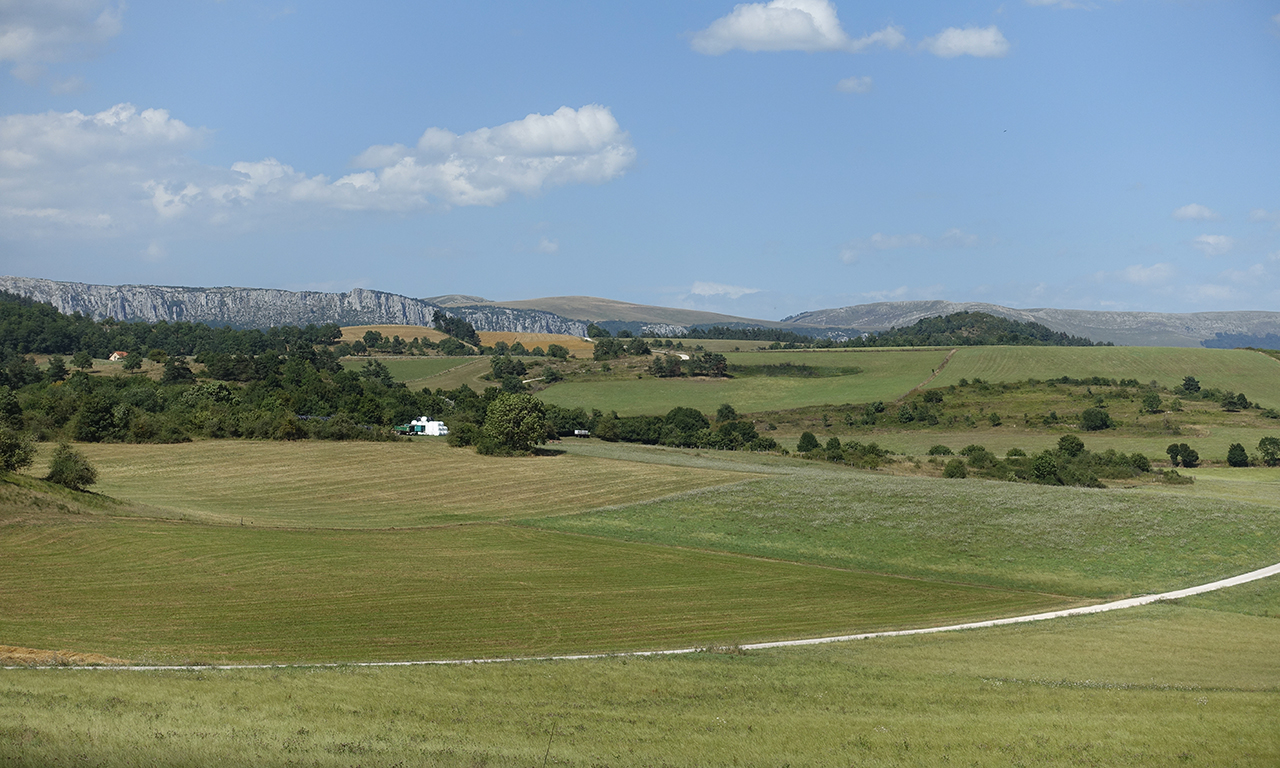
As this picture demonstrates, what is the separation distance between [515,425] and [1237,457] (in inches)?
2938

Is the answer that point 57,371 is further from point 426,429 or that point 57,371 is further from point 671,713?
point 671,713

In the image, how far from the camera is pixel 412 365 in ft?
615

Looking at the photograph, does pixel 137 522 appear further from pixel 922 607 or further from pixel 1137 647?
pixel 1137 647

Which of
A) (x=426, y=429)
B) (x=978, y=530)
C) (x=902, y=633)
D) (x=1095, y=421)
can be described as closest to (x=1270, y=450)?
(x=1095, y=421)

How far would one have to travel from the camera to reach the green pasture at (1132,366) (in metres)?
151

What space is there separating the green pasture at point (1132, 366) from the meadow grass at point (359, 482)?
300ft

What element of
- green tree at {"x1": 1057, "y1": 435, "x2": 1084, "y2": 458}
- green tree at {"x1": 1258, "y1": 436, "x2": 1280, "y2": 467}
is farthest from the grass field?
green tree at {"x1": 1258, "y1": 436, "x2": 1280, "y2": 467}

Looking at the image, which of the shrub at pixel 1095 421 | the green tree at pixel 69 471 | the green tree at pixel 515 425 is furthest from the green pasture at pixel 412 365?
the shrub at pixel 1095 421

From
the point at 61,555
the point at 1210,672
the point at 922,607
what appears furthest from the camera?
the point at 61,555

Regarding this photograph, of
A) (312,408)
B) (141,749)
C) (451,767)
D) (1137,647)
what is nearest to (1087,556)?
(1137,647)

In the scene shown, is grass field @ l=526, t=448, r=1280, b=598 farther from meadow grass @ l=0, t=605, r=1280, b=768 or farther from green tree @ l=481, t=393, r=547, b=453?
green tree @ l=481, t=393, r=547, b=453

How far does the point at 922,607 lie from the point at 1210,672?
13989mm

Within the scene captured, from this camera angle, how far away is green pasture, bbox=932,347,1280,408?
15100cm

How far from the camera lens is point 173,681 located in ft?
67.9
